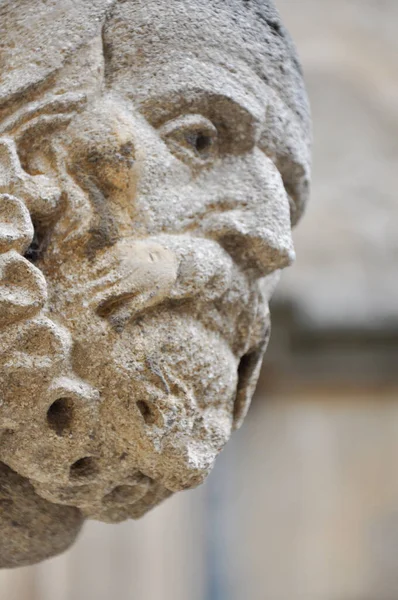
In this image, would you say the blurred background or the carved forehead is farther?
the blurred background

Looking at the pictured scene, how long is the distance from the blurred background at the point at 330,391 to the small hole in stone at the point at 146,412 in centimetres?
175

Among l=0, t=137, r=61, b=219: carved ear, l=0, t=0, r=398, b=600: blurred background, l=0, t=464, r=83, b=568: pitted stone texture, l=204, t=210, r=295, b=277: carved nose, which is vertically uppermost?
l=0, t=137, r=61, b=219: carved ear

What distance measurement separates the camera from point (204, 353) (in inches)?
33.3

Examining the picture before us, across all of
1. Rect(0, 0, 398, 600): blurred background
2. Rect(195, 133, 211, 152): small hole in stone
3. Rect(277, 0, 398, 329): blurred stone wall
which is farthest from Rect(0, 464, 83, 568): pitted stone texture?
Rect(277, 0, 398, 329): blurred stone wall

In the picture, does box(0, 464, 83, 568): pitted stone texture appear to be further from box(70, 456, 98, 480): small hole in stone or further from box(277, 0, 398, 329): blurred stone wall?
box(277, 0, 398, 329): blurred stone wall

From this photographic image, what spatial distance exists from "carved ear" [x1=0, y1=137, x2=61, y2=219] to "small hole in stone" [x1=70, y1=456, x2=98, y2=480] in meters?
0.23

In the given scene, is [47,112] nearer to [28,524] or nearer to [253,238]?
[253,238]

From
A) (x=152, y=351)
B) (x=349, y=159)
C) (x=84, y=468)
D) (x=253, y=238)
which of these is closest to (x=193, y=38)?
(x=253, y=238)

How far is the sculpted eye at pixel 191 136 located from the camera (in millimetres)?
874

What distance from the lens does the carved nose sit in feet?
2.83

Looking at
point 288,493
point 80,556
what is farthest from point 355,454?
point 80,556

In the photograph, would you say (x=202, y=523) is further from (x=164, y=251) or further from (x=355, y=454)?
(x=164, y=251)

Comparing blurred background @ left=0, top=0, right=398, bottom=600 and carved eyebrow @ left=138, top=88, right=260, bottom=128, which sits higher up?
carved eyebrow @ left=138, top=88, right=260, bottom=128

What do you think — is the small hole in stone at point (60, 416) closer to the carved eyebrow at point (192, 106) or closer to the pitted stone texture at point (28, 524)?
the pitted stone texture at point (28, 524)
